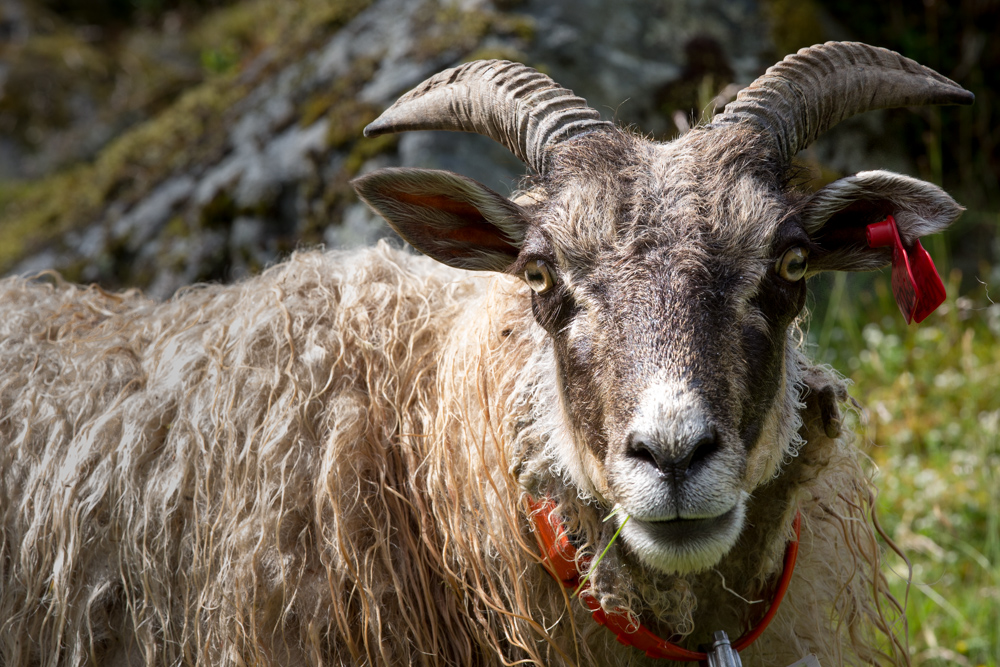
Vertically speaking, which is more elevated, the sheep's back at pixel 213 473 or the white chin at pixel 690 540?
the white chin at pixel 690 540

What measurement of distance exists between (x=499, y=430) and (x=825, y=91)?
1.61m

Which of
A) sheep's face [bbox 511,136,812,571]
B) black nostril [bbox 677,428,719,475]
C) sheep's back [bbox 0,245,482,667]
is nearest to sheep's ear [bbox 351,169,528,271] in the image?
Result: sheep's face [bbox 511,136,812,571]

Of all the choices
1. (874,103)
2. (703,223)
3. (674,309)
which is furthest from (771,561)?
(874,103)

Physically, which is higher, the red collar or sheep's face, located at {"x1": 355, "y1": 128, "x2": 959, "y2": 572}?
sheep's face, located at {"x1": 355, "y1": 128, "x2": 959, "y2": 572}

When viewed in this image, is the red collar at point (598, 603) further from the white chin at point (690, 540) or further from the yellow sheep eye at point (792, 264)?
the yellow sheep eye at point (792, 264)

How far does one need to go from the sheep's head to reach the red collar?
209 mm

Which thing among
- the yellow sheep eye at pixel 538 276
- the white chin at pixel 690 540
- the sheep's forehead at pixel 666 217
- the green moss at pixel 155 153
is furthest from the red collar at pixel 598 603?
the green moss at pixel 155 153

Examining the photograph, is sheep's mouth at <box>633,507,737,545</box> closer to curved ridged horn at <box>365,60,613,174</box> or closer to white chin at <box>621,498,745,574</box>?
white chin at <box>621,498,745,574</box>

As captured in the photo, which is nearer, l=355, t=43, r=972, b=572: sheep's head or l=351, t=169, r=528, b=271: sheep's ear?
l=355, t=43, r=972, b=572: sheep's head

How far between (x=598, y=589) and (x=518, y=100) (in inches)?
66.3

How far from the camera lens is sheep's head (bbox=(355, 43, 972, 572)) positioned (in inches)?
87.0

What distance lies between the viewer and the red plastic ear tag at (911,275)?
2496 millimetres

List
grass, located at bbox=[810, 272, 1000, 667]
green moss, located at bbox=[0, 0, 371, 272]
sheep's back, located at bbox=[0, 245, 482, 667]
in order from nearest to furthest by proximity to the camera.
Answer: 1. sheep's back, located at bbox=[0, 245, 482, 667]
2. grass, located at bbox=[810, 272, 1000, 667]
3. green moss, located at bbox=[0, 0, 371, 272]

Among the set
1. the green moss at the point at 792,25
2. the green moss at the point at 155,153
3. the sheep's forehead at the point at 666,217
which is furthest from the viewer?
the green moss at the point at 155,153
